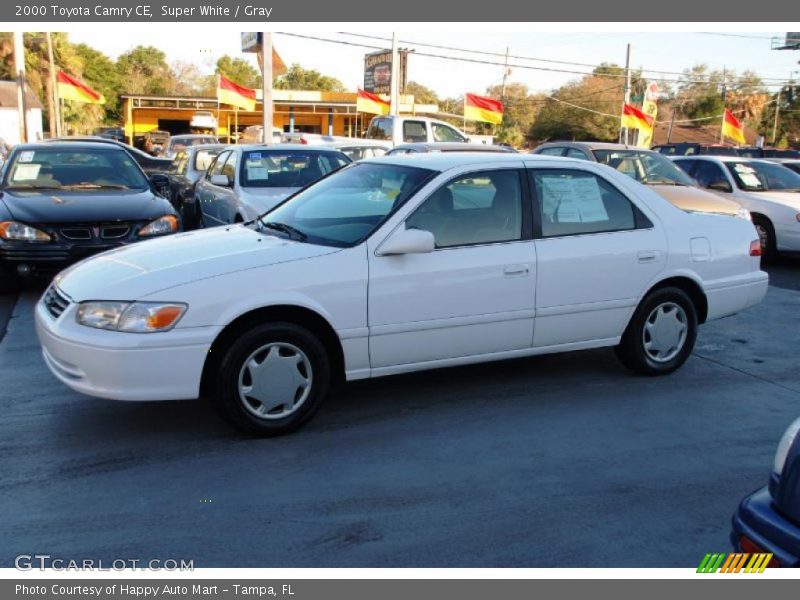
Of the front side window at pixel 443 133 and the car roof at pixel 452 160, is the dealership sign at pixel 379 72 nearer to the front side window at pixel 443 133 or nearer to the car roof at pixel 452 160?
the front side window at pixel 443 133

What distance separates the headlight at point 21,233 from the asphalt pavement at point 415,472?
2.04 metres

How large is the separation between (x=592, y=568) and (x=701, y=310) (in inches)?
129

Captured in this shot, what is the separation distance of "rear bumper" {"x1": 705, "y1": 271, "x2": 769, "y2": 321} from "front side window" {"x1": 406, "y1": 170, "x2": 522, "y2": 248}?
1.79 m

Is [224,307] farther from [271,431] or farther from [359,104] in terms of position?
[359,104]

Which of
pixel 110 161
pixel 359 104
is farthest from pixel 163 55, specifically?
pixel 110 161

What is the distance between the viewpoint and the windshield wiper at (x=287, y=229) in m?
4.91

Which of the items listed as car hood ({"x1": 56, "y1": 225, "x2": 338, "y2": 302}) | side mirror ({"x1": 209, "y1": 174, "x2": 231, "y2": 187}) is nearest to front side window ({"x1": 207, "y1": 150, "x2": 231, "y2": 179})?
side mirror ({"x1": 209, "y1": 174, "x2": 231, "y2": 187})

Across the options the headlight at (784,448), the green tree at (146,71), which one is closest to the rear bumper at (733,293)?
the headlight at (784,448)

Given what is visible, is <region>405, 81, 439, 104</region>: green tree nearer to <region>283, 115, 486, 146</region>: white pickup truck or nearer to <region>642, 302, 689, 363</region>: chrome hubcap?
<region>283, 115, 486, 146</region>: white pickup truck

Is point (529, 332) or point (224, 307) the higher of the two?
point (224, 307)

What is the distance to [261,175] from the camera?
9.66 m

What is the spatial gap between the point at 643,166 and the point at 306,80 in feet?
249

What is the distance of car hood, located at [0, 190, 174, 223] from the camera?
770cm

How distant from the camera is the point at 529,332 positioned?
5.14m
